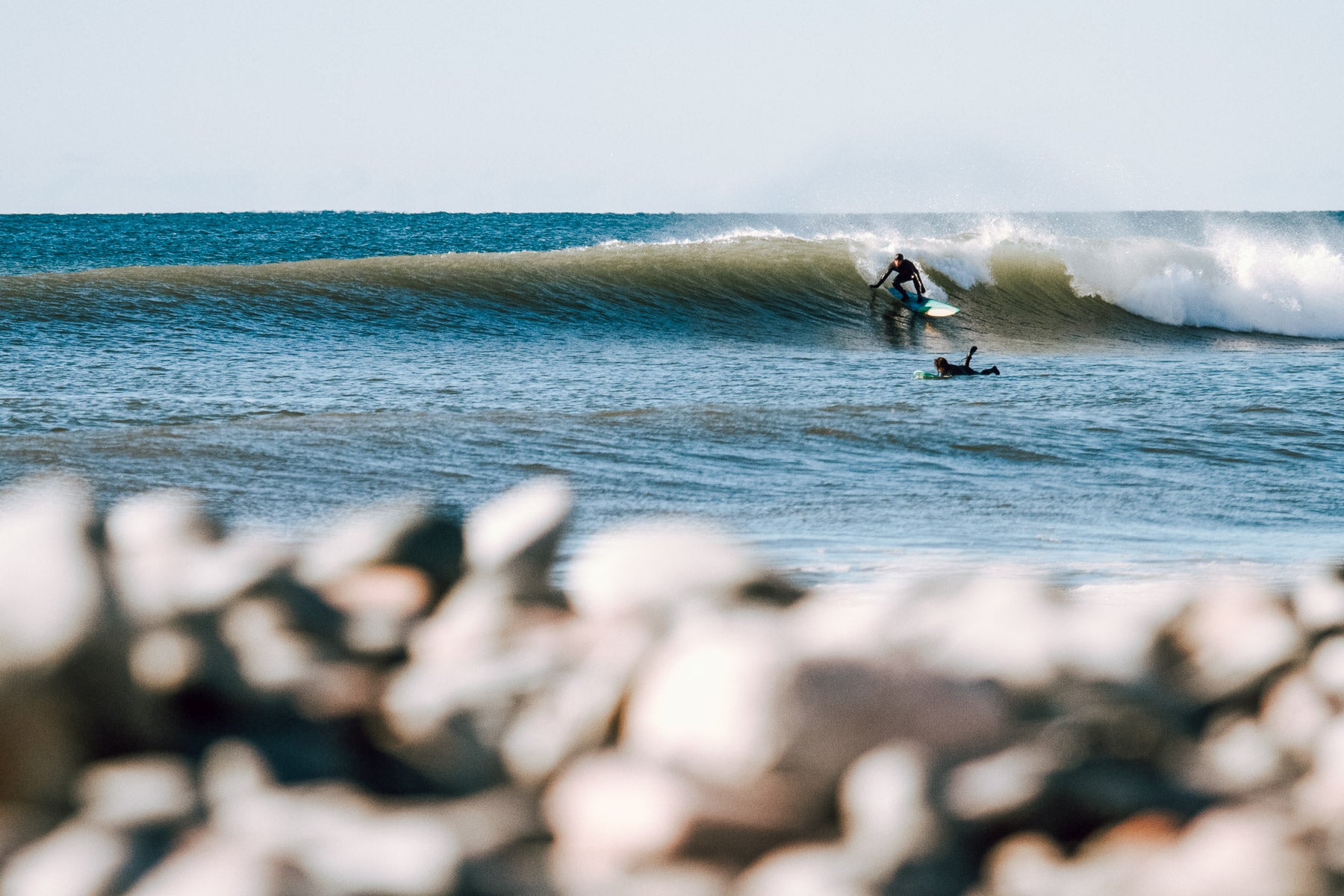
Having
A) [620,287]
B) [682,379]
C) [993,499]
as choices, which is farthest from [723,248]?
[993,499]

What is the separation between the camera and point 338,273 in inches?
675

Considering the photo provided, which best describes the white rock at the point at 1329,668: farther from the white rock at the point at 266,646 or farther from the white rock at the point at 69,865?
the white rock at the point at 69,865

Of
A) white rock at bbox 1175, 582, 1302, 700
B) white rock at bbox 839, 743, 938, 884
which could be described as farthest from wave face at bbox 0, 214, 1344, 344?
white rock at bbox 839, 743, 938, 884

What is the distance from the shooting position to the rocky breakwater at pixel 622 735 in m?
1.83

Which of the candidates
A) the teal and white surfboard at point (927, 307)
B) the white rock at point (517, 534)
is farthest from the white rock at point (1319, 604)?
the teal and white surfboard at point (927, 307)

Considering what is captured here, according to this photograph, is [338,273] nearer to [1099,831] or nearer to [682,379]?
[682,379]

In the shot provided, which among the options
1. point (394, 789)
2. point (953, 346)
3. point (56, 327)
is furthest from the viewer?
point (953, 346)

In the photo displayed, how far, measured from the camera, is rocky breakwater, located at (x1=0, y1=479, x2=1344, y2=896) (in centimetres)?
183

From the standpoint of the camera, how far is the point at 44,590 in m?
2.07

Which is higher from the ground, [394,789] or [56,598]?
[56,598]

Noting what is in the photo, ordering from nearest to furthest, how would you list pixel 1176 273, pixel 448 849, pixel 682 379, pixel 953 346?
pixel 448 849, pixel 682 379, pixel 953 346, pixel 1176 273

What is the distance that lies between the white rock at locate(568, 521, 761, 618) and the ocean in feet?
4.48

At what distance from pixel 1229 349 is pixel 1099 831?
17.6 m

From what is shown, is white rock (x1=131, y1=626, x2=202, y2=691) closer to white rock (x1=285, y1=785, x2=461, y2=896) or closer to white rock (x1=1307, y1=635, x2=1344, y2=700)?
white rock (x1=285, y1=785, x2=461, y2=896)
